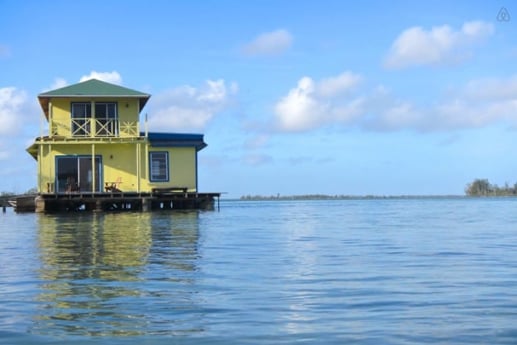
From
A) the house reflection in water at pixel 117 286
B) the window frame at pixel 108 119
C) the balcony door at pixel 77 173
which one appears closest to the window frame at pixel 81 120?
the window frame at pixel 108 119

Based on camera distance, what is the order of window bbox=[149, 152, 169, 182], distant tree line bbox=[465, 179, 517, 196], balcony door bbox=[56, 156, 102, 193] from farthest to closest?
distant tree line bbox=[465, 179, 517, 196] → window bbox=[149, 152, 169, 182] → balcony door bbox=[56, 156, 102, 193]

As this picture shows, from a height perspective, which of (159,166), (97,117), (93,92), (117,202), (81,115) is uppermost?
(93,92)

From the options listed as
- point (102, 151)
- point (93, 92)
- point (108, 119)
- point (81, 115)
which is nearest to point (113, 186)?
point (102, 151)

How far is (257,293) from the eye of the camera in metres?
8.29

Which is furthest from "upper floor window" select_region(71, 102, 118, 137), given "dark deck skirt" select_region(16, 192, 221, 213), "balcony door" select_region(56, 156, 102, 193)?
"dark deck skirt" select_region(16, 192, 221, 213)

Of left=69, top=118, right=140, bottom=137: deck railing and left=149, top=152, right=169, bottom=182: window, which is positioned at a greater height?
left=69, top=118, right=140, bottom=137: deck railing

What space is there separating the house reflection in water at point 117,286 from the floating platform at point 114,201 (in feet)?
54.4

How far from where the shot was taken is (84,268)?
10.9 metres

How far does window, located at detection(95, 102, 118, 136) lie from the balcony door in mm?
1437

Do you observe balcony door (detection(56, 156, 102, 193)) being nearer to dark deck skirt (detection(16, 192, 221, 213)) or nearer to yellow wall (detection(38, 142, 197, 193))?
yellow wall (detection(38, 142, 197, 193))

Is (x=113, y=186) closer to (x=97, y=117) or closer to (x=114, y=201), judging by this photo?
(x=114, y=201)

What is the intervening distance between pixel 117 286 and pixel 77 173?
89.6ft

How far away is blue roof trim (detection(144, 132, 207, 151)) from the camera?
36.5 m

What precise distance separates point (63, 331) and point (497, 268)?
6.91m
